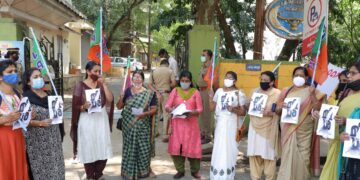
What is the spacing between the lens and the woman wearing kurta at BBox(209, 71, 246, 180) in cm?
564

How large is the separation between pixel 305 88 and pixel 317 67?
30cm

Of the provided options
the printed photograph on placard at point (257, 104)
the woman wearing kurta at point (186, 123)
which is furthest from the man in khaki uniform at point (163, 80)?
the printed photograph on placard at point (257, 104)

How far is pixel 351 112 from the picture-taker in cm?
405

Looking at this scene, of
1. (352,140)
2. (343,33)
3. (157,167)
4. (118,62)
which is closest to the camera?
(352,140)

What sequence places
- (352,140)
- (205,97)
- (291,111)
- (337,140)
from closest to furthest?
(352,140), (337,140), (291,111), (205,97)

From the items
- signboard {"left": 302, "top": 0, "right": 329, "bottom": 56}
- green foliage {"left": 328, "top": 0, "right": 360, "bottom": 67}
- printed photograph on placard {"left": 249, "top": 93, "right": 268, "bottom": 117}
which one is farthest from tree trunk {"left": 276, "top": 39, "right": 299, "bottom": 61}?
printed photograph on placard {"left": 249, "top": 93, "right": 268, "bottom": 117}

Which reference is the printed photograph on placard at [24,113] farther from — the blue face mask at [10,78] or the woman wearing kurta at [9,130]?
the blue face mask at [10,78]

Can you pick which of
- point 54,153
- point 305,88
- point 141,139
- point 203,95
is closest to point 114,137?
point 203,95

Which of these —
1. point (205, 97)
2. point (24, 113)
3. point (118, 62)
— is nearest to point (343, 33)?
point (205, 97)

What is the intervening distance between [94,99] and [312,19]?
346 centimetres

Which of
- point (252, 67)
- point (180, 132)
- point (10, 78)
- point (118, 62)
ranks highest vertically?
point (118, 62)

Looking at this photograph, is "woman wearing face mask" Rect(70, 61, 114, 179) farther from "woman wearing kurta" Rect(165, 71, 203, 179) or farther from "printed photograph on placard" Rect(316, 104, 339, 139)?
"printed photograph on placard" Rect(316, 104, 339, 139)

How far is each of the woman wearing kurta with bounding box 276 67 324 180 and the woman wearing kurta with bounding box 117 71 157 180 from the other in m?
1.88

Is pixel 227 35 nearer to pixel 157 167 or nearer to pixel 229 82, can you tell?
pixel 157 167
